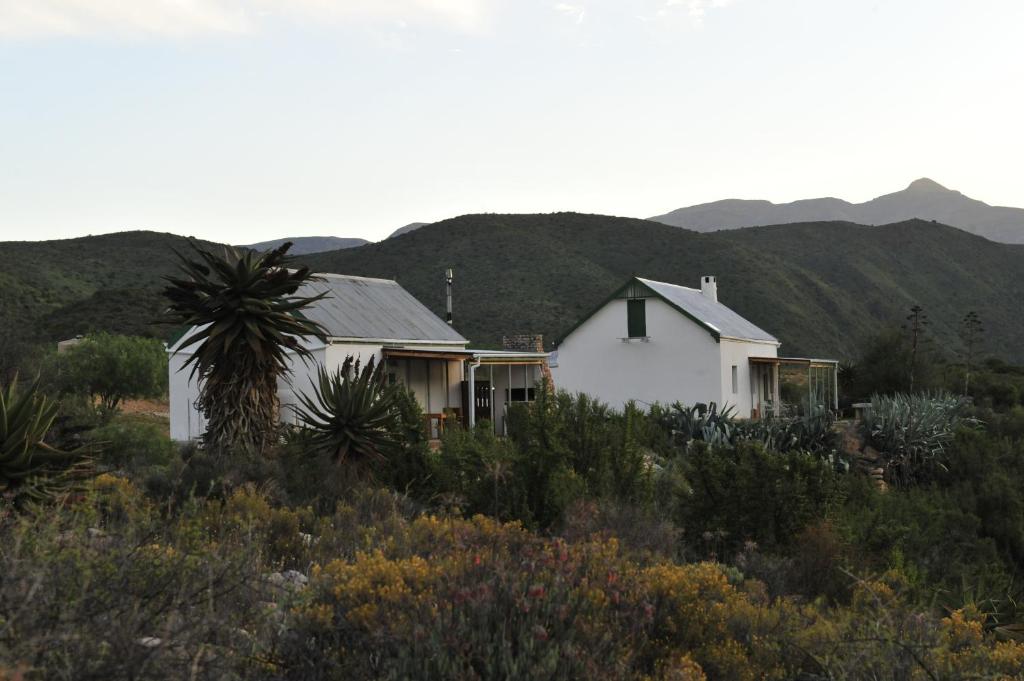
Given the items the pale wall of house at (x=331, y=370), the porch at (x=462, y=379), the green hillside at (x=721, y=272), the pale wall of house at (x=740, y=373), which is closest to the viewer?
the pale wall of house at (x=331, y=370)

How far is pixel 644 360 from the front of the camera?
94.4 feet

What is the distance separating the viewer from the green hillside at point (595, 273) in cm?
5769

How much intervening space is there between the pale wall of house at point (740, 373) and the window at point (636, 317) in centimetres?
245

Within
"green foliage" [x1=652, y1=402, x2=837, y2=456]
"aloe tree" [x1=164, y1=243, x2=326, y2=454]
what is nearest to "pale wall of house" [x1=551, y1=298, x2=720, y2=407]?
"green foliage" [x1=652, y1=402, x2=837, y2=456]

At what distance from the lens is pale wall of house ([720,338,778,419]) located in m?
28.1

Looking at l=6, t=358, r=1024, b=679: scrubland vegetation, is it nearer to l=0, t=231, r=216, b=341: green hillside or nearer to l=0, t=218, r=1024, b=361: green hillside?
l=0, t=231, r=216, b=341: green hillside

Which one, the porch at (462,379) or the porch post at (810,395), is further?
the porch at (462,379)

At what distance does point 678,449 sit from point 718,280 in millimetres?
53272

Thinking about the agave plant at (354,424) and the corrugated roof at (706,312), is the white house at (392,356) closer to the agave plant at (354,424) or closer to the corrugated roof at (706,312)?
the corrugated roof at (706,312)

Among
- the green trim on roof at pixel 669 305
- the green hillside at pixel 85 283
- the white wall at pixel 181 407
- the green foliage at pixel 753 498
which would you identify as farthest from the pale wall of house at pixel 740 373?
the green hillside at pixel 85 283

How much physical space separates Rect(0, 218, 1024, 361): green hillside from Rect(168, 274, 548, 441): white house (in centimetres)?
2683

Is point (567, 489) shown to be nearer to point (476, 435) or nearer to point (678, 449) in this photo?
point (476, 435)

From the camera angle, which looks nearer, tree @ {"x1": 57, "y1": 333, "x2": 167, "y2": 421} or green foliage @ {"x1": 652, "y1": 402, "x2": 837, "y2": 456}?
green foliage @ {"x1": 652, "y1": 402, "x2": 837, "y2": 456}

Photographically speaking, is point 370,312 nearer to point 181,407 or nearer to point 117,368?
point 181,407
